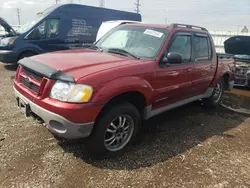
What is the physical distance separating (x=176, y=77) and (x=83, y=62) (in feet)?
5.14

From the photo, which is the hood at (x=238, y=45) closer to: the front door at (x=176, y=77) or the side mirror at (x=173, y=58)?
the front door at (x=176, y=77)

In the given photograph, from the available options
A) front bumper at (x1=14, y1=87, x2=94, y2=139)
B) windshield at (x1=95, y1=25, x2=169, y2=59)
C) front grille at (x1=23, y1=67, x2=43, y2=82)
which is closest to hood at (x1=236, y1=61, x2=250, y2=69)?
windshield at (x1=95, y1=25, x2=169, y2=59)

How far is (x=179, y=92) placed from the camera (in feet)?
13.3

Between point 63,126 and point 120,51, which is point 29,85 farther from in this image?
point 120,51

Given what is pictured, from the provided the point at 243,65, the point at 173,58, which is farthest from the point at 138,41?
the point at 243,65

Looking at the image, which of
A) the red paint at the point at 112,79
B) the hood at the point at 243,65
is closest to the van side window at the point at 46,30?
the red paint at the point at 112,79

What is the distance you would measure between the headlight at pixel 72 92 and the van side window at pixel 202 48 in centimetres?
254

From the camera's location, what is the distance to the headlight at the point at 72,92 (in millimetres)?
2625

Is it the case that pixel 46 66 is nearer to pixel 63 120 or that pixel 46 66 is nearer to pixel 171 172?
pixel 63 120

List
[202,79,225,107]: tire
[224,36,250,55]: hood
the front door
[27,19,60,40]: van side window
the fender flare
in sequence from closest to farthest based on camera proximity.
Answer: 1. the fender flare
2. the front door
3. [202,79,225,107]: tire
4. [224,36,250,55]: hood
5. [27,19,60,40]: van side window

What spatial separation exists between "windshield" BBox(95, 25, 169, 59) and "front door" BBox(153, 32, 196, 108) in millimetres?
211

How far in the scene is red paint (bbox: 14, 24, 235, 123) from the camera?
267 cm

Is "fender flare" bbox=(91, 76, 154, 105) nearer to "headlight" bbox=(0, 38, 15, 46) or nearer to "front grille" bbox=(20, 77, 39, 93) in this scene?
"front grille" bbox=(20, 77, 39, 93)

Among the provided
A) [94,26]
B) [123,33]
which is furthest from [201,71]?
[94,26]
